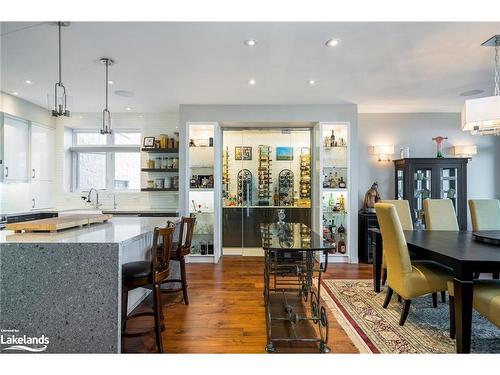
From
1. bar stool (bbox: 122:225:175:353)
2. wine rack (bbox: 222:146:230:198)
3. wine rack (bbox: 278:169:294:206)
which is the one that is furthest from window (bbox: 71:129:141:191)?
bar stool (bbox: 122:225:175:353)

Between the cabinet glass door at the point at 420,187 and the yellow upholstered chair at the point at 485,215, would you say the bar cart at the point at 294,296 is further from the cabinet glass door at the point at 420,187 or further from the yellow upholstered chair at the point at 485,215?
the cabinet glass door at the point at 420,187

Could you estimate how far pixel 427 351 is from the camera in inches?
88.2

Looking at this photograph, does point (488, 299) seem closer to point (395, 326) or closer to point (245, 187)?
point (395, 326)

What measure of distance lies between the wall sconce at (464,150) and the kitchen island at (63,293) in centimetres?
599

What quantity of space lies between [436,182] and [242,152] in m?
3.59

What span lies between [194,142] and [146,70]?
1.76 metres

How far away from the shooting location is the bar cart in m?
2.31

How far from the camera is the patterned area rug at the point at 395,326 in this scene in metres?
2.31

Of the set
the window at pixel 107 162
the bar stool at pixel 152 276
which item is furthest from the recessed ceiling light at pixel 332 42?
the window at pixel 107 162

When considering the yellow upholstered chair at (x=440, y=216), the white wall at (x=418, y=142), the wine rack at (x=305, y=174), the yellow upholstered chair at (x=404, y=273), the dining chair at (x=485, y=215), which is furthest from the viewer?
the wine rack at (x=305, y=174)

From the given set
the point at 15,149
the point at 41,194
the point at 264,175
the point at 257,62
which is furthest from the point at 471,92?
the point at 41,194

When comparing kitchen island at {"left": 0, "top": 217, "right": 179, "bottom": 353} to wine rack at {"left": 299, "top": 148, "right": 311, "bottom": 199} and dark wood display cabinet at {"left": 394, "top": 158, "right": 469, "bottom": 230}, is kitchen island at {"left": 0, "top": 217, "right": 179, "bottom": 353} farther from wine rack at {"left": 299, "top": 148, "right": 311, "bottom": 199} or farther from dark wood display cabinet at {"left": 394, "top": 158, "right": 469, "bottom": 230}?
dark wood display cabinet at {"left": 394, "top": 158, "right": 469, "bottom": 230}
